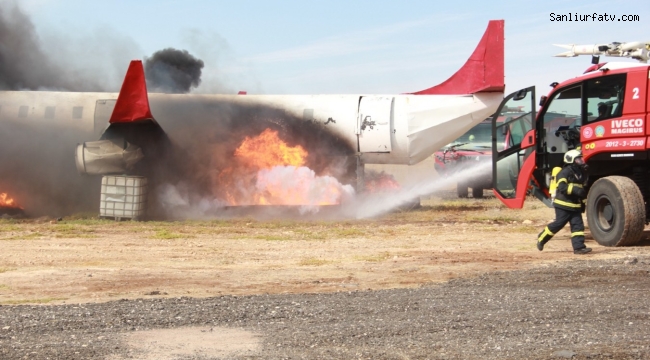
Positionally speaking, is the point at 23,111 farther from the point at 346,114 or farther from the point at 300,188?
the point at 346,114

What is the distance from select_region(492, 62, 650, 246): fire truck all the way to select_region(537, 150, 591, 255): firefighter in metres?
0.30

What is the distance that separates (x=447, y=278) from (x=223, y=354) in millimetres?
4122

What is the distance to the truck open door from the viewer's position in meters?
12.4

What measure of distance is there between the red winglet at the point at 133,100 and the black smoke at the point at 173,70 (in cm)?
769

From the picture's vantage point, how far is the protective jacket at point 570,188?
Answer: 34.4 feet

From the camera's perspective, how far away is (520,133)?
42.0ft

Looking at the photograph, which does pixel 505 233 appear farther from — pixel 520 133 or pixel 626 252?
pixel 626 252

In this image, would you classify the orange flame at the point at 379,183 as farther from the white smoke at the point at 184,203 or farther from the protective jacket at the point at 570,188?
the protective jacket at the point at 570,188

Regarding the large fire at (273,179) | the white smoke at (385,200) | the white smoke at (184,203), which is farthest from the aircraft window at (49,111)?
the white smoke at (385,200)

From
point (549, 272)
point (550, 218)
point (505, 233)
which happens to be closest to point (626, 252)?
point (549, 272)

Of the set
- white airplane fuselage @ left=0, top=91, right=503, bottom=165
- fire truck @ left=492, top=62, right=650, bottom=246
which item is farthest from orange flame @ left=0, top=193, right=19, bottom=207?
fire truck @ left=492, top=62, right=650, bottom=246

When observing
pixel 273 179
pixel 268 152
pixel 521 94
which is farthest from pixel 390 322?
pixel 268 152

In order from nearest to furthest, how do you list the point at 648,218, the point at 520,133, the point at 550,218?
the point at 648,218, the point at 520,133, the point at 550,218

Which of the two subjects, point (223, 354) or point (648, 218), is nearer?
point (223, 354)
